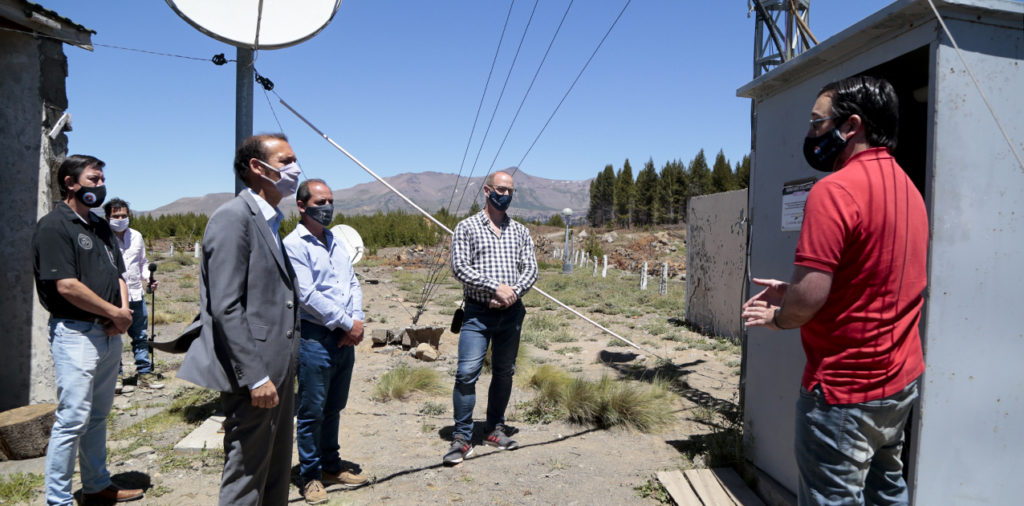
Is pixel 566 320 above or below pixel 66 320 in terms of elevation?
below

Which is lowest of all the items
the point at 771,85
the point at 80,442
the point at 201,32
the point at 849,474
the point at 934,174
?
the point at 80,442

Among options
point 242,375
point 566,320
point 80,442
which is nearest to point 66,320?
point 80,442

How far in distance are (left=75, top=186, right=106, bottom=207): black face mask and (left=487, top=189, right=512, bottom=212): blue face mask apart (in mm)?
2487

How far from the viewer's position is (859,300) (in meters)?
1.88

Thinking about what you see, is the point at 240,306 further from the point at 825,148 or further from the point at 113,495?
the point at 825,148

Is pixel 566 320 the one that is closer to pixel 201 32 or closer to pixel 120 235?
pixel 120 235

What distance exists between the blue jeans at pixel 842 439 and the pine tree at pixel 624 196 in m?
76.7

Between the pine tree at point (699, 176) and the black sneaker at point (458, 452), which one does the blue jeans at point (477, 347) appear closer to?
the black sneaker at point (458, 452)

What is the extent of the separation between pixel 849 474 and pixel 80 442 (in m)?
4.10

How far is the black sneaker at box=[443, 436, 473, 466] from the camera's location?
4176 millimetres

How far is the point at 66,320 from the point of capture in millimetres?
3146

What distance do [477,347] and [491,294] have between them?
43 cm

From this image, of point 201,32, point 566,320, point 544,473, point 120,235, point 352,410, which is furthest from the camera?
point 566,320

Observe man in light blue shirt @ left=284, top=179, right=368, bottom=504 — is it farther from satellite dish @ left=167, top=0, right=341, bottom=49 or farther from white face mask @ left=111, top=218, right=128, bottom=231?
white face mask @ left=111, top=218, right=128, bottom=231
